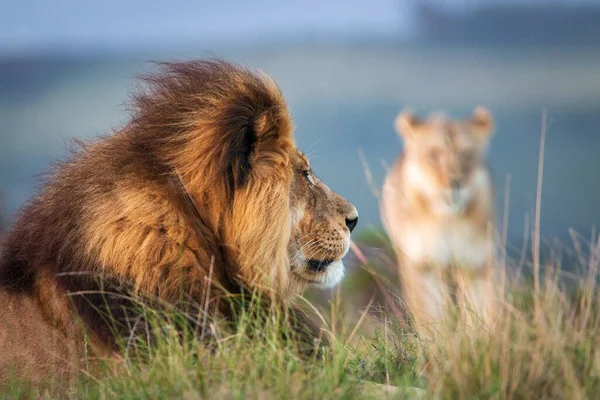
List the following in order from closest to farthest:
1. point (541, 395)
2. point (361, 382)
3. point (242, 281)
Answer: point (541, 395) → point (361, 382) → point (242, 281)

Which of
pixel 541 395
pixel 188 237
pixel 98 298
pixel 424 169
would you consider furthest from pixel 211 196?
pixel 424 169

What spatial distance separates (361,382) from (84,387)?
103 centimetres

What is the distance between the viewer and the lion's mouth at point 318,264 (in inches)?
174

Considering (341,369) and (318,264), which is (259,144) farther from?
(341,369)

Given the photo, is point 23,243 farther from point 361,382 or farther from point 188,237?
point 361,382

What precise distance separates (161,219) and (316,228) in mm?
796

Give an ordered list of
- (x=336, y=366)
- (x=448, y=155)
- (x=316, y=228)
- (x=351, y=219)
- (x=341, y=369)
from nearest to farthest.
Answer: (x=336, y=366), (x=341, y=369), (x=316, y=228), (x=351, y=219), (x=448, y=155)

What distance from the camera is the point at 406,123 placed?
11750 millimetres

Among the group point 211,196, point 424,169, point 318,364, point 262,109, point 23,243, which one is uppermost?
point 262,109

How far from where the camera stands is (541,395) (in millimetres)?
3316

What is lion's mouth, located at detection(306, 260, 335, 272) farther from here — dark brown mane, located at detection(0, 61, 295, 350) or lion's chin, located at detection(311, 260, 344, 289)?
dark brown mane, located at detection(0, 61, 295, 350)

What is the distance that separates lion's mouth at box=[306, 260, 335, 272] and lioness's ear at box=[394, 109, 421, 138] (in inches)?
294

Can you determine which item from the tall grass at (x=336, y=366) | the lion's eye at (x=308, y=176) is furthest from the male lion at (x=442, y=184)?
the tall grass at (x=336, y=366)

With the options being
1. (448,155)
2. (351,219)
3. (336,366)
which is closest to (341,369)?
(336,366)
